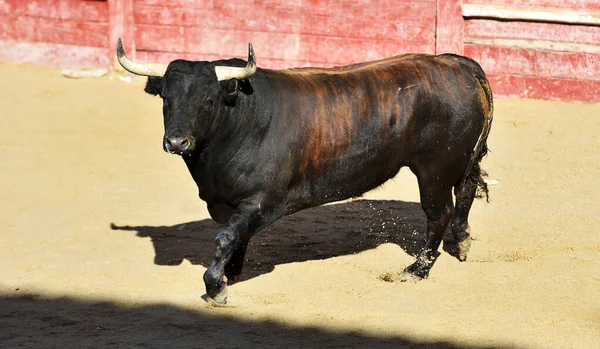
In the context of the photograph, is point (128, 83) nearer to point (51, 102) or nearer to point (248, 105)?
point (51, 102)

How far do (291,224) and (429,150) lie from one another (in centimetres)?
161

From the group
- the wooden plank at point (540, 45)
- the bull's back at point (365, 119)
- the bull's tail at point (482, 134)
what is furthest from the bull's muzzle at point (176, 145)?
the wooden plank at point (540, 45)

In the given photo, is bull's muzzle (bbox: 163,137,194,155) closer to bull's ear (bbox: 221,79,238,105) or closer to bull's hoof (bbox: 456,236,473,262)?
bull's ear (bbox: 221,79,238,105)

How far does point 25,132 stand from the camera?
35.4 ft

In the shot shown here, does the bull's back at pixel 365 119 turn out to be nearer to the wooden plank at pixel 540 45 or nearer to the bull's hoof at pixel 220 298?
the bull's hoof at pixel 220 298

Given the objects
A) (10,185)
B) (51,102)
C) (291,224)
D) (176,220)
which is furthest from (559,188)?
(51,102)

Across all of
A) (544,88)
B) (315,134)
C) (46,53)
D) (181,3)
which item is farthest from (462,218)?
(46,53)

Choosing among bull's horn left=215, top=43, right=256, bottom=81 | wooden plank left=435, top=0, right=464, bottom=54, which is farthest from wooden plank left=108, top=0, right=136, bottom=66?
bull's horn left=215, top=43, right=256, bottom=81

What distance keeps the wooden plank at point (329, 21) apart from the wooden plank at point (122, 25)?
2.31 feet

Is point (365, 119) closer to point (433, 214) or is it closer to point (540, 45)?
point (433, 214)

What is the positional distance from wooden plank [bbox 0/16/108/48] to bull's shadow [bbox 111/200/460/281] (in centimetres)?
529

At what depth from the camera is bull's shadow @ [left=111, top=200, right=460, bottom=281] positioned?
7301 mm

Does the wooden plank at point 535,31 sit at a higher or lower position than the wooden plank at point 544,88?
higher

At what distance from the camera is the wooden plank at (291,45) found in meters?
12.6
